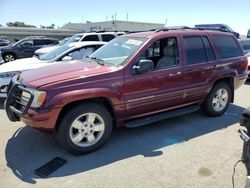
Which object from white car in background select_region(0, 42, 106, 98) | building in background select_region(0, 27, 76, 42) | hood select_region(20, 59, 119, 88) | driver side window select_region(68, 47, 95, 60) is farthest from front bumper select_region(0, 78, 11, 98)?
building in background select_region(0, 27, 76, 42)

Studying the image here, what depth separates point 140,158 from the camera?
4.21 meters

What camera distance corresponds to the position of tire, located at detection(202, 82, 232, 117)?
19.4 feet

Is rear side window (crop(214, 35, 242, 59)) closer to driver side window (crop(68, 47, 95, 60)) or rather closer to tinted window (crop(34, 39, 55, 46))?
driver side window (crop(68, 47, 95, 60))

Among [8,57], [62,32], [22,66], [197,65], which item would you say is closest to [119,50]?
[197,65]

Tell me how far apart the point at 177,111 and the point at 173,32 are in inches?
58.7

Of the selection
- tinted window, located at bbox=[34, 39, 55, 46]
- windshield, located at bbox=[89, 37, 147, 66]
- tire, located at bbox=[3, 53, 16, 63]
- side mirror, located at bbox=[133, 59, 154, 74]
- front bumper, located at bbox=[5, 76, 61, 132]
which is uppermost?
windshield, located at bbox=[89, 37, 147, 66]

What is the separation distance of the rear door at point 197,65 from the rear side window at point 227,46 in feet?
0.94

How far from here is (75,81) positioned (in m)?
4.18

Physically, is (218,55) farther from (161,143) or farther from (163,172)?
(163,172)

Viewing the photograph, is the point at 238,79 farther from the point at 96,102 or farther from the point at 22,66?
the point at 22,66

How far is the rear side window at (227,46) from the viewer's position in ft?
19.7

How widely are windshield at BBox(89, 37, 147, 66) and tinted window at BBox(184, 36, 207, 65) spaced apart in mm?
922

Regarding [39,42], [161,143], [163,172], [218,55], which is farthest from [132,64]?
[39,42]

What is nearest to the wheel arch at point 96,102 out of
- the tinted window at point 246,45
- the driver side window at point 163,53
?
the driver side window at point 163,53
